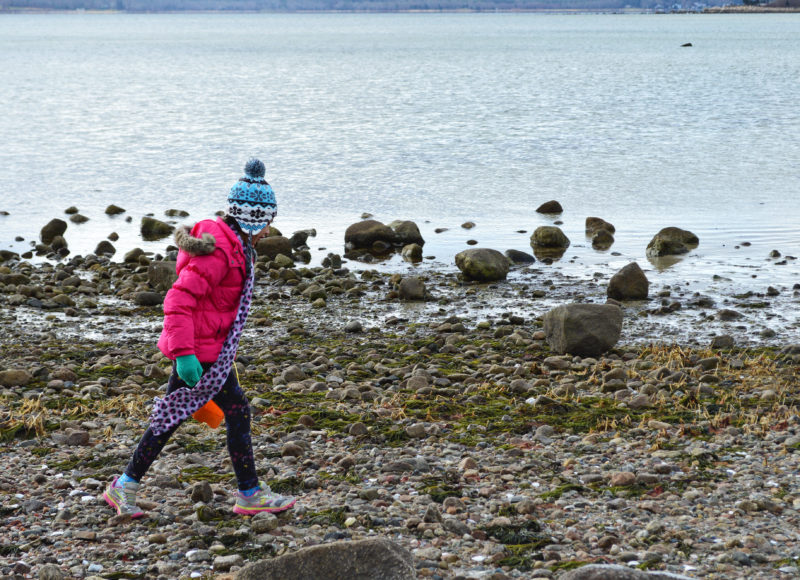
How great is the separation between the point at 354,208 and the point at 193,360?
62.4 ft

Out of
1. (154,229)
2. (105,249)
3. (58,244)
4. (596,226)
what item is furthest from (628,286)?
(58,244)

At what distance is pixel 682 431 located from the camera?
325 inches

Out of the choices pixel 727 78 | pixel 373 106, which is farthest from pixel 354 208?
pixel 727 78

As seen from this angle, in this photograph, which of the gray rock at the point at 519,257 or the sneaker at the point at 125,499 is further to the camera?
the gray rock at the point at 519,257

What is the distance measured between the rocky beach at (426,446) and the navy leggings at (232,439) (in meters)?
0.31

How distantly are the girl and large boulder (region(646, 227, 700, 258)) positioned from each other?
13478mm

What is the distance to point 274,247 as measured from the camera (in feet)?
60.6

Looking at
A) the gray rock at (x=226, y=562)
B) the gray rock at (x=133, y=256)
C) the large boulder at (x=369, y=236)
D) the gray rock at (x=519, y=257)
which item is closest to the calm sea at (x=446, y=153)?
the large boulder at (x=369, y=236)

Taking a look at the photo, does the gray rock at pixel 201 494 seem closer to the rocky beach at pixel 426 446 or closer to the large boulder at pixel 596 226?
the rocky beach at pixel 426 446

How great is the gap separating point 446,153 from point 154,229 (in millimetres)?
15270

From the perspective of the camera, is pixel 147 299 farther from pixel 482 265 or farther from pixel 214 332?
pixel 214 332

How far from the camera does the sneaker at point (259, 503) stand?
6.64 metres

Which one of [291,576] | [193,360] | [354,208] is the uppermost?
[193,360]

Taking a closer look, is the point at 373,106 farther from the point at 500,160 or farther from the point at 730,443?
the point at 730,443
